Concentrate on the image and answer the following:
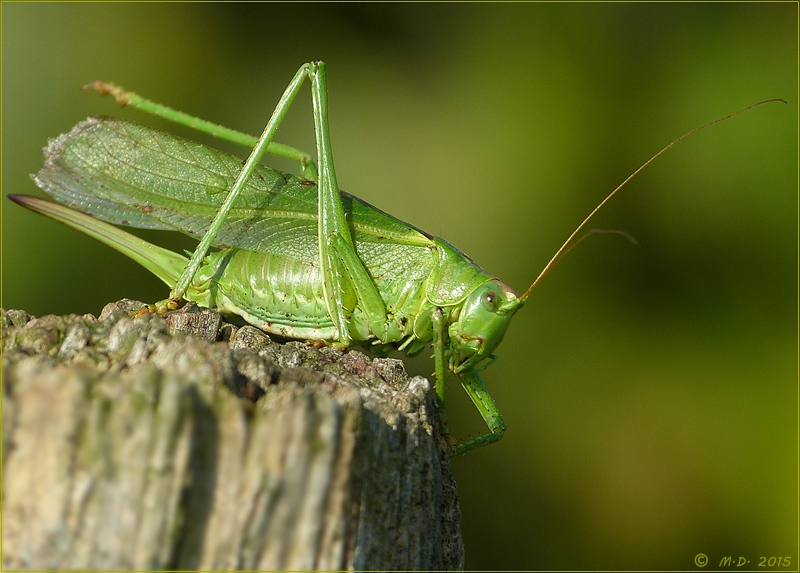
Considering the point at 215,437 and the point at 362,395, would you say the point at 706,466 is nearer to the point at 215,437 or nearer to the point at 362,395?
the point at 362,395

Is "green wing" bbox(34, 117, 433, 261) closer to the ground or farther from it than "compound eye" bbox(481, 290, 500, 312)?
farther from it

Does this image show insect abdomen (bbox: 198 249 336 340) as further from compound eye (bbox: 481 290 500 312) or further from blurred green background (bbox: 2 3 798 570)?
blurred green background (bbox: 2 3 798 570)

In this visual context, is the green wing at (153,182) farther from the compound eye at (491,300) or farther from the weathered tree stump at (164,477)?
the weathered tree stump at (164,477)

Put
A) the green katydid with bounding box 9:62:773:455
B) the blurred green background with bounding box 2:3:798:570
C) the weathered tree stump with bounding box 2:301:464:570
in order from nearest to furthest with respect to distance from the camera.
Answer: the weathered tree stump with bounding box 2:301:464:570 → the green katydid with bounding box 9:62:773:455 → the blurred green background with bounding box 2:3:798:570

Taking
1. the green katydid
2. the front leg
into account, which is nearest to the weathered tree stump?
the green katydid

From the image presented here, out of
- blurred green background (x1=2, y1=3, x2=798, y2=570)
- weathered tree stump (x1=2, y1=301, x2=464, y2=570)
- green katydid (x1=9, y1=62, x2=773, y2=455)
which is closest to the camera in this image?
weathered tree stump (x1=2, y1=301, x2=464, y2=570)

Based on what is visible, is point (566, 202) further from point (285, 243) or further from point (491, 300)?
point (285, 243)

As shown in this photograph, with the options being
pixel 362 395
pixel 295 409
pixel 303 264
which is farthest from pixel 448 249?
pixel 295 409
